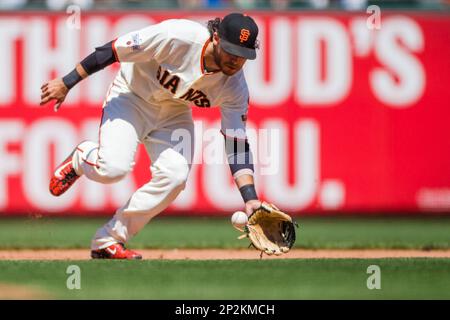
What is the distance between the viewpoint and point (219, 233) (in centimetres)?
1048

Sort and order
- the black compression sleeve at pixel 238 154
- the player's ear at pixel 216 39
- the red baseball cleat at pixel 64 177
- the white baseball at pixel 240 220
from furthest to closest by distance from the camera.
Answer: the red baseball cleat at pixel 64 177
the black compression sleeve at pixel 238 154
the white baseball at pixel 240 220
the player's ear at pixel 216 39

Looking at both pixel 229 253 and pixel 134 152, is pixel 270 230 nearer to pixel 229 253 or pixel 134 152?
pixel 134 152

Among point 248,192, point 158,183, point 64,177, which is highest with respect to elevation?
point 64,177

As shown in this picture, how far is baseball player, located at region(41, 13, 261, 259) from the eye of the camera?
6727mm

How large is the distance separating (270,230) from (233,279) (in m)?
0.81

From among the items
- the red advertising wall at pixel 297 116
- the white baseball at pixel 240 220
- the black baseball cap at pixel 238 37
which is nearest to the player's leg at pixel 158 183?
the white baseball at pixel 240 220

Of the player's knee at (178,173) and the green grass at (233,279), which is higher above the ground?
the player's knee at (178,173)

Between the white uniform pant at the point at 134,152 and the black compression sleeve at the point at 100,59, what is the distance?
447 millimetres

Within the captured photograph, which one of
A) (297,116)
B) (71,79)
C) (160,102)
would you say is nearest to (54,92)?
(71,79)

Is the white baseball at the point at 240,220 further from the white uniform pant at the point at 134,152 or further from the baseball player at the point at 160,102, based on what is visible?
the white uniform pant at the point at 134,152

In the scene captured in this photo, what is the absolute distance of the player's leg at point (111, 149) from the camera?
696 centimetres

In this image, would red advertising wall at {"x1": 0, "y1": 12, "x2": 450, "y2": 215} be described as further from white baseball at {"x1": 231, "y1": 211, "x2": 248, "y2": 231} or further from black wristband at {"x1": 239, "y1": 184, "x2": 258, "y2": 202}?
white baseball at {"x1": 231, "y1": 211, "x2": 248, "y2": 231}

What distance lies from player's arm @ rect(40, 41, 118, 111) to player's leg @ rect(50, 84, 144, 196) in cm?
43

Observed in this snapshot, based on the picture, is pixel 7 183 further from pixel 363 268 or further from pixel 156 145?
pixel 363 268
